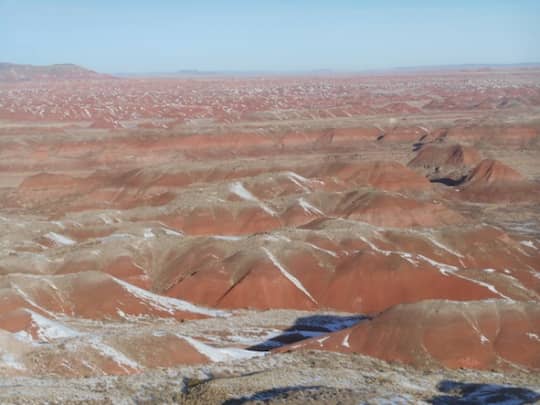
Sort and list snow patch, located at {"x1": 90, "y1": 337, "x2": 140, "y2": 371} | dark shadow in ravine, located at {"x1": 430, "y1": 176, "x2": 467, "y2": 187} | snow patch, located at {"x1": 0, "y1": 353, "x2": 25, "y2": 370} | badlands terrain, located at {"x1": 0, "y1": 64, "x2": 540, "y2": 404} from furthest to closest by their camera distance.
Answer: dark shadow in ravine, located at {"x1": 430, "y1": 176, "x2": 467, "y2": 187}, snow patch, located at {"x1": 90, "y1": 337, "x2": 140, "y2": 371}, snow patch, located at {"x1": 0, "y1": 353, "x2": 25, "y2": 370}, badlands terrain, located at {"x1": 0, "y1": 64, "x2": 540, "y2": 404}

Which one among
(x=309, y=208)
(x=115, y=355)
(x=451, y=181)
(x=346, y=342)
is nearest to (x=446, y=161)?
(x=451, y=181)

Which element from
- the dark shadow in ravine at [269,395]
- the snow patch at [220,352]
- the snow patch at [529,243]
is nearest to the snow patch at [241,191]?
the snow patch at [529,243]

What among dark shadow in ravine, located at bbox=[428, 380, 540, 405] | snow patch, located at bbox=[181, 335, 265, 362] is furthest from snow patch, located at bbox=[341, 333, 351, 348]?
dark shadow in ravine, located at bbox=[428, 380, 540, 405]

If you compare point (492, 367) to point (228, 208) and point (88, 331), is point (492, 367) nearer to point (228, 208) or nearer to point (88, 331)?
point (88, 331)

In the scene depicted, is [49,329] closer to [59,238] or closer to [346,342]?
[346,342]

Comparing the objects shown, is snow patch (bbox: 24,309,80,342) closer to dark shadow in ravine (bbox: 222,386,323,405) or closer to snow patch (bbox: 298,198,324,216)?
dark shadow in ravine (bbox: 222,386,323,405)
